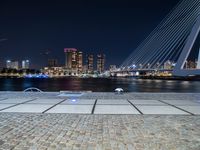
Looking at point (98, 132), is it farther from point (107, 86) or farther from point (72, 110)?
point (107, 86)

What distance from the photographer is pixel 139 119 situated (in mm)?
6203

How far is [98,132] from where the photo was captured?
16.1ft

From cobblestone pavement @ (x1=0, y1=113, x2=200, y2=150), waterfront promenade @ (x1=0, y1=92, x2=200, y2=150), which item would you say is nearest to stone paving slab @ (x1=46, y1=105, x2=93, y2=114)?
waterfront promenade @ (x1=0, y1=92, x2=200, y2=150)

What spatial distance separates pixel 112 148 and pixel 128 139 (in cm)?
55

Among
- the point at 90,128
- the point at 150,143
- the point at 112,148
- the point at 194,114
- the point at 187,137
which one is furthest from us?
the point at 194,114

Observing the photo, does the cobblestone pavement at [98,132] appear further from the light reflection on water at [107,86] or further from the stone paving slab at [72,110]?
the light reflection on water at [107,86]

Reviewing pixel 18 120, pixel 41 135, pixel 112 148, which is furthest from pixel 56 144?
pixel 18 120

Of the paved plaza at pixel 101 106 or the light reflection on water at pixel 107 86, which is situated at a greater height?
the paved plaza at pixel 101 106

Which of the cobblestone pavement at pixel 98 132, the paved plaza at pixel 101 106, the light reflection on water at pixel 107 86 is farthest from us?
the light reflection on water at pixel 107 86

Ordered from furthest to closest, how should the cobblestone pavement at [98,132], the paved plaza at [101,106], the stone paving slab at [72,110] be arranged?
the paved plaza at [101,106]
the stone paving slab at [72,110]
the cobblestone pavement at [98,132]

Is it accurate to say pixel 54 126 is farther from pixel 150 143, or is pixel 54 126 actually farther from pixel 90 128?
pixel 150 143

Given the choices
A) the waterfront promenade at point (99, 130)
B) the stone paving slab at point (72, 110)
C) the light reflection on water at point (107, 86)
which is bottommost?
the light reflection on water at point (107, 86)

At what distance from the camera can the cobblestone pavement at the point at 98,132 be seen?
412cm

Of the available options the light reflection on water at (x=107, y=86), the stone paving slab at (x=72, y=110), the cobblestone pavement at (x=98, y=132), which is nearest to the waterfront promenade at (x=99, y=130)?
the cobblestone pavement at (x=98, y=132)
